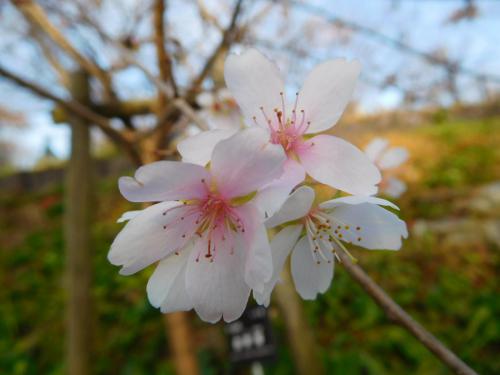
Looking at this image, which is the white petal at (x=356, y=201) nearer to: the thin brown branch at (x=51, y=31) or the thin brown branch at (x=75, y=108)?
the thin brown branch at (x=75, y=108)

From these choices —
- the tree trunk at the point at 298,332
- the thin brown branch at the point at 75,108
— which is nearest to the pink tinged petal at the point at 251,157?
the thin brown branch at the point at 75,108

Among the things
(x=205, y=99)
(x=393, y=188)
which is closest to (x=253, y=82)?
(x=393, y=188)

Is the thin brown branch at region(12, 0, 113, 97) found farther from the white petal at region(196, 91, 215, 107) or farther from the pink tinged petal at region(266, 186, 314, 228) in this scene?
the pink tinged petal at region(266, 186, 314, 228)

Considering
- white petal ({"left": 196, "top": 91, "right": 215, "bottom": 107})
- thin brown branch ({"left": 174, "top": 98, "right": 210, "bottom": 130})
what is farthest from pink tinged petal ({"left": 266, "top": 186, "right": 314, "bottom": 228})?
white petal ({"left": 196, "top": 91, "right": 215, "bottom": 107})

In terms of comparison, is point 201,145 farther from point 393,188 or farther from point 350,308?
point 350,308

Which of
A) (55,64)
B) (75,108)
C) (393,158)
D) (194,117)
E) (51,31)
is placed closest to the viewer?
(194,117)

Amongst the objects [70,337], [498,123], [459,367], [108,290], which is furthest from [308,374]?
[498,123]
